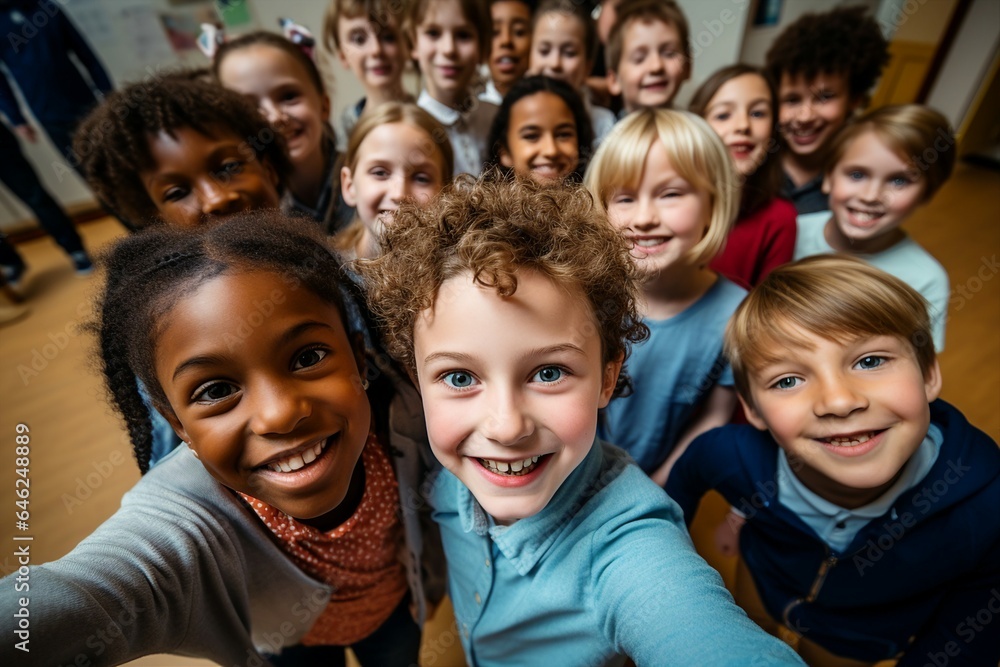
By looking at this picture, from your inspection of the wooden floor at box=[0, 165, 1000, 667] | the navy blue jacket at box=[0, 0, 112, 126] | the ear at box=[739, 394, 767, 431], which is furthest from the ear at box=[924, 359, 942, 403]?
the navy blue jacket at box=[0, 0, 112, 126]

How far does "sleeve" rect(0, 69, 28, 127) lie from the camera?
2775 millimetres

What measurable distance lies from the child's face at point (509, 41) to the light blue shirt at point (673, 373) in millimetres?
1574

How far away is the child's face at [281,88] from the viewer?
4.68 ft

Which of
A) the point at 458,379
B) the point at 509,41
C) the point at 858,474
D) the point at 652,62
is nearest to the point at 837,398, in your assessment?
the point at 858,474

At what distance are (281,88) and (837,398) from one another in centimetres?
166

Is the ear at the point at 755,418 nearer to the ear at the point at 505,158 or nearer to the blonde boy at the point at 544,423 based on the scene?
the blonde boy at the point at 544,423

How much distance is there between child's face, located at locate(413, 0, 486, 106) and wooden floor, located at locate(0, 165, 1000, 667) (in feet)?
4.09

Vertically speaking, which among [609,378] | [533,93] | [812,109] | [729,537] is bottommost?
[729,537]

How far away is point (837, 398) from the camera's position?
2.35 feet

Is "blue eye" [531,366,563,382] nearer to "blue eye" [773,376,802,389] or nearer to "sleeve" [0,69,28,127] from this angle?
"blue eye" [773,376,802,389]

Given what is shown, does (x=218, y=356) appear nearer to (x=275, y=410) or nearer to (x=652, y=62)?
(x=275, y=410)

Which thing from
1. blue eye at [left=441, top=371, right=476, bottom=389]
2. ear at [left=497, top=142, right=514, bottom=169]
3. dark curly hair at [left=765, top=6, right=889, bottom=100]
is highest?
dark curly hair at [left=765, top=6, right=889, bottom=100]

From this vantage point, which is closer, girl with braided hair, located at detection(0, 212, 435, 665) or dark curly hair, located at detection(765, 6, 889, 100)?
girl with braided hair, located at detection(0, 212, 435, 665)

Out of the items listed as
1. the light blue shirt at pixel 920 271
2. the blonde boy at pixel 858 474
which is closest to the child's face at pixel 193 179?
the blonde boy at pixel 858 474
